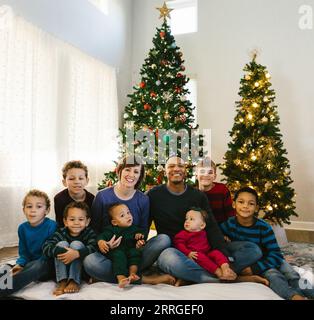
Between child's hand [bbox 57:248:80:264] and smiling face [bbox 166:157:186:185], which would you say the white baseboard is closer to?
smiling face [bbox 166:157:186:185]

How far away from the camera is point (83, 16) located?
414cm

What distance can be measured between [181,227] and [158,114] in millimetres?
1914

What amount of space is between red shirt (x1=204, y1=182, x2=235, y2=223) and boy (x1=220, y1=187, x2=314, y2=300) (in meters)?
0.19

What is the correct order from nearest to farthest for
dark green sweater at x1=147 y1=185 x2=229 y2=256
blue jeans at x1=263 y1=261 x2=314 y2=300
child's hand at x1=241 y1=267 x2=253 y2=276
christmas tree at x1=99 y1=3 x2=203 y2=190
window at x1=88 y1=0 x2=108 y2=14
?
blue jeans at x1=263 y1=261 x2=314 y2=300 < child's hand at x1=241 y1=267 x2=253 y2=276 < dark green sweater at x1=147 y1=185 x2=229 y2=256 < christmas tree at x1=99 y1=3 x2=203 y2=190 < window at x1=88 y1=0 x2=108 y2=14

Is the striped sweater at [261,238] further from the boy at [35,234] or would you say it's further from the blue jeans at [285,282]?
the boy at [35,234]

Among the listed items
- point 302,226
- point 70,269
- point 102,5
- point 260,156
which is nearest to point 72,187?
point 70,269

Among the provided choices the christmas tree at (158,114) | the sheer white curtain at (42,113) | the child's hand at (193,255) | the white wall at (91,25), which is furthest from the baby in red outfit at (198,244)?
the white wall at (91,25)

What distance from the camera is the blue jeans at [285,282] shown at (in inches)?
65.0

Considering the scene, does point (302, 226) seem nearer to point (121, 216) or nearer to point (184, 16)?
point (121, 216)

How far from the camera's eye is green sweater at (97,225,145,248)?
73.0 inches

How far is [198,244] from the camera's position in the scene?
193 centimetres

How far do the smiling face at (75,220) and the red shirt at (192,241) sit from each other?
0.60 m

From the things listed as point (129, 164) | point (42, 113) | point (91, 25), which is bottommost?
point (129, 164)

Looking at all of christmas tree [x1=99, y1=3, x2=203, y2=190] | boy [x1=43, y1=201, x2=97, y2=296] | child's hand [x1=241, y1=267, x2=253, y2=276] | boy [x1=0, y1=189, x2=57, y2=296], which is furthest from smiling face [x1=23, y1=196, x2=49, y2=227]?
christmas tree [x1=99, y1=3, x2=203, y2=190]
